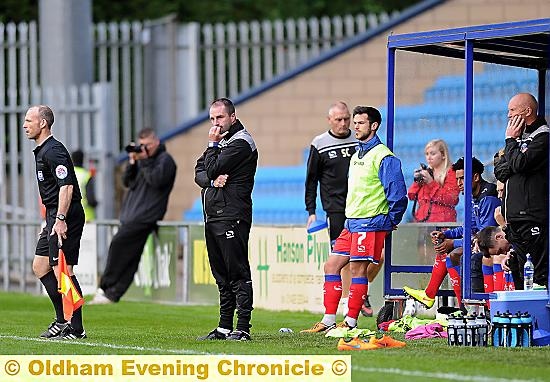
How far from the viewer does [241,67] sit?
86.7 ft

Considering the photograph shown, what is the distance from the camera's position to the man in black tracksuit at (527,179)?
12.4 m

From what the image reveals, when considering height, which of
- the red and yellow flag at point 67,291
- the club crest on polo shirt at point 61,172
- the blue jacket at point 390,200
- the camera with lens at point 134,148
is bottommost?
the red and yellow flag at point 67,291

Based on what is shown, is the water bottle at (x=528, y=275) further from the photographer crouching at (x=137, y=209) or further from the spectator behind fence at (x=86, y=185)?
the spectator behind fence at (x=86, y=185)

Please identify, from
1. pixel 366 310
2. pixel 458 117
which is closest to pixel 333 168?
pixel 366 310

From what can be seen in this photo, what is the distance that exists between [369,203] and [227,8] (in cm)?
2394

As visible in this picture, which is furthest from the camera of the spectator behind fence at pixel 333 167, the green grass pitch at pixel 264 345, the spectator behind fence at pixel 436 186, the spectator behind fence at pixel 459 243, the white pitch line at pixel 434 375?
the spectator behind fence at pixel 333 167

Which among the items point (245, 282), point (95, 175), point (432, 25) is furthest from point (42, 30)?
point (245, 282)

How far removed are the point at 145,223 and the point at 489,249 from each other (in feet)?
22.5

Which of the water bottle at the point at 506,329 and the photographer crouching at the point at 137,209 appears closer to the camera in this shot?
the water bottle at the point at 506,329

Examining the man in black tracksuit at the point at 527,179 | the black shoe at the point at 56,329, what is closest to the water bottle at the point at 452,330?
the man in black tracksuit at the point at 527,179

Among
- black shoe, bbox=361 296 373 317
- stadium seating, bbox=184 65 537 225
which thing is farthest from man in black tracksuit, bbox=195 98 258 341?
black shoe, bbox=361 296 373 317

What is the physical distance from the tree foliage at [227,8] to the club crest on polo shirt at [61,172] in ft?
→ 64.7

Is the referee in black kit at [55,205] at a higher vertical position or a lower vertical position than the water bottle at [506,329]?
higher

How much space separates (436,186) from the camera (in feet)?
49.6
